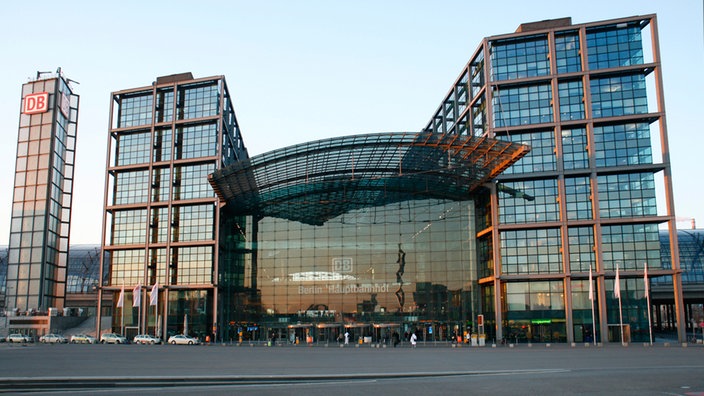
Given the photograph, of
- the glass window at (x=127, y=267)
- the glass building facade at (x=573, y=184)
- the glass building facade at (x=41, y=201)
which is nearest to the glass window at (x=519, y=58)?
the glass building facade at (x=573, y=184)

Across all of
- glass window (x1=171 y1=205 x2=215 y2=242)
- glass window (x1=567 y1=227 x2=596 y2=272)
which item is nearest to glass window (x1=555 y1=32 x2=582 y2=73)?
glass window (x1=567 y1=227 x2=596 y2=272)

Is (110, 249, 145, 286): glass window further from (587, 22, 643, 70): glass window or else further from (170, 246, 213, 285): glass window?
(587, 22, 643, 70): glass window

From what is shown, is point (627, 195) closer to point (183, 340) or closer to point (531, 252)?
point (531, 252)

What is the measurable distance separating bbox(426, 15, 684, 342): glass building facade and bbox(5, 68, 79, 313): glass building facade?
59.8 meters

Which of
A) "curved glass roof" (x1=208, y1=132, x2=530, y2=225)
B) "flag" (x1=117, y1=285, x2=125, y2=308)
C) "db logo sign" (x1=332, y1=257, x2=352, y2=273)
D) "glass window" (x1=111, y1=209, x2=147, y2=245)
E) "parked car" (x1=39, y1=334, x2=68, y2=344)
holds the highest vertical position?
"curved glass roof" (x1=208, y1=132, x2=530, y2=225)

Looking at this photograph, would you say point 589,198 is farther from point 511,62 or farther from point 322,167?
point 322,167

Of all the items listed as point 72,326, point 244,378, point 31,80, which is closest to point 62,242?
point 72,326

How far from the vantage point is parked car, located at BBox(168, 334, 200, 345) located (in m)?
67.2

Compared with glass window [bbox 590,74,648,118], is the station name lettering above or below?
below

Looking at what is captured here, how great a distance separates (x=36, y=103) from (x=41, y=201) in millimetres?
14259

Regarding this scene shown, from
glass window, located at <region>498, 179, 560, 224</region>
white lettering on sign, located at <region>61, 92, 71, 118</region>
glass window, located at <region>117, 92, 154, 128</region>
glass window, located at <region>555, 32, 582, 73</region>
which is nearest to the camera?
glass window, located at <region>498, 179, 560, 224</region>

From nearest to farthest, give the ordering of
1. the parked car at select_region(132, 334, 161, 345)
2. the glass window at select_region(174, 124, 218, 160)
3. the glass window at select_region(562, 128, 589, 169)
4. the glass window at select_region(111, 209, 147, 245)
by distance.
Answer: the glass window at select_region(562, 128, 589, 169), the parked car at select_region(132, 334, 161, 345), the glass window at select_region(174, 124, 218, 160), the glass window at select_region(111, 209, 147, 245)

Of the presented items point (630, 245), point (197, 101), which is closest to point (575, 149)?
point (630, 245)

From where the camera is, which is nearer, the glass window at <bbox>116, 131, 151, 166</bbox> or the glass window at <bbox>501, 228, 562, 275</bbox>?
the glass window at <bbox>501, 228, 562, 275</bbox>
